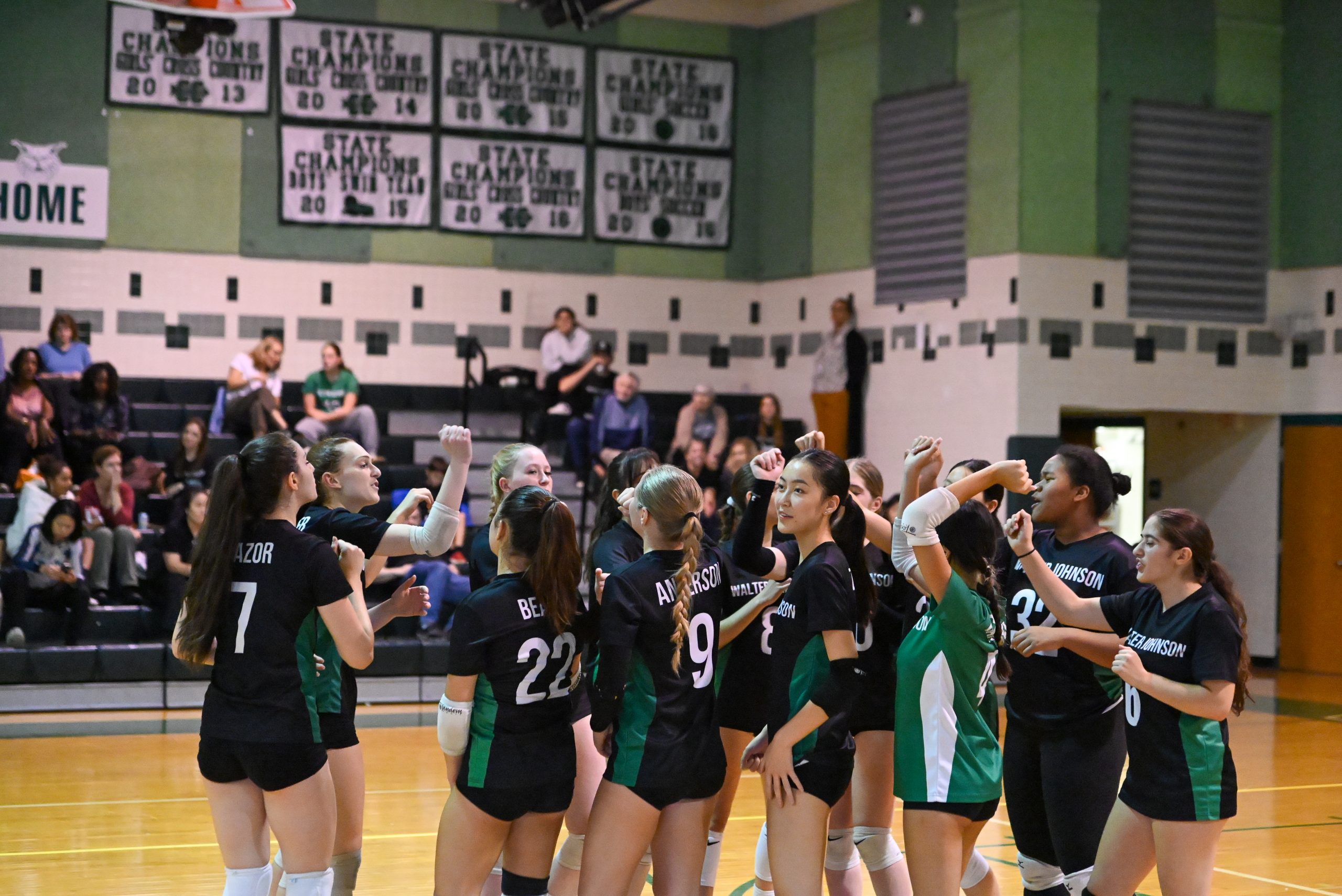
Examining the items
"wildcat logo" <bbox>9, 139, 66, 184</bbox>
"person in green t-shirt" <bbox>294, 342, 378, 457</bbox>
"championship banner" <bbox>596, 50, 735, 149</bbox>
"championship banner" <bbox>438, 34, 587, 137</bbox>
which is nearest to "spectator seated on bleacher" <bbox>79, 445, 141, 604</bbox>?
"person in green t-shirt" <bbox>294, 342, 378, 457</bbox>

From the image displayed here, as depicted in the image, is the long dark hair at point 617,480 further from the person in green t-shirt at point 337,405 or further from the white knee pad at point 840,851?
the person in green t-shirt at point 337,405

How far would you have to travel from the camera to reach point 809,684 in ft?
13.8

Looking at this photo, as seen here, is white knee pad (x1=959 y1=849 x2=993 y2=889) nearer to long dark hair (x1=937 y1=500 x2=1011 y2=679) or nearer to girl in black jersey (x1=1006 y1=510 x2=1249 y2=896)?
girl in black jersey (x1=1006 y1=510 x2=1249 y2=896)

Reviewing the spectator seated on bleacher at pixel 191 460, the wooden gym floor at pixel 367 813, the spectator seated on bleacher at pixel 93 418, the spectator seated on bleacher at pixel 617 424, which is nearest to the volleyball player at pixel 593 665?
the wooden gym floor at pixel 367 813

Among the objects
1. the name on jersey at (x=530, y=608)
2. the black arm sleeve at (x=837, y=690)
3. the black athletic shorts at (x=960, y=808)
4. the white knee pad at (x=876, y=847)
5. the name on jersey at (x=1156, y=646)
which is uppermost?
the name on jersey at (x=530, y=608)

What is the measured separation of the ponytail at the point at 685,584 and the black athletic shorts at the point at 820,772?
43 cm

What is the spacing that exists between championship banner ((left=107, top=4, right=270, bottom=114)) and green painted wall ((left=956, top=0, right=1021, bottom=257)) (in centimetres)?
683

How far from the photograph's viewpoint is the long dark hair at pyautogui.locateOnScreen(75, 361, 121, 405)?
1280 cm

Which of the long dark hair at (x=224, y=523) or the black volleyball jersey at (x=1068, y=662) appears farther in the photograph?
the black volleyball jersey at (x=1068, y=662)

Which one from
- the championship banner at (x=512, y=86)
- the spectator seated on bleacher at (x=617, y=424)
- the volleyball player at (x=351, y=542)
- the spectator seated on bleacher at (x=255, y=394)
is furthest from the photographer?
the championship banner at (x=512, y=86)

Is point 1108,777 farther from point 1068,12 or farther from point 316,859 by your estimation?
point 1068,12

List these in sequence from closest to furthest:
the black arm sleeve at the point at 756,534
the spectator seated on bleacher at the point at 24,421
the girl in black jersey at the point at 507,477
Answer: the black arm sleeve at the point at 756,534 < the girl in black jersey at the point at 507,477 < the spectator seated on bleacher at the point at 24,421

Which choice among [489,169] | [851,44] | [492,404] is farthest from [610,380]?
[851,44]

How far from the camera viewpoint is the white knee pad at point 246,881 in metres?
3.99
